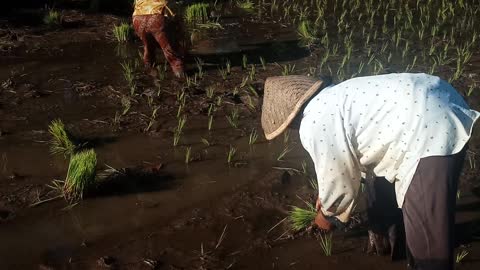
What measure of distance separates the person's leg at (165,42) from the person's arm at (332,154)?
2875 millimetres

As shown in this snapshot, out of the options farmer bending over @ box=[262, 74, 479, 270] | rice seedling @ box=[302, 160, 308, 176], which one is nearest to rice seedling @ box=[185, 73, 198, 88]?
rice seedling @ box=[302, 160, 308, 176]

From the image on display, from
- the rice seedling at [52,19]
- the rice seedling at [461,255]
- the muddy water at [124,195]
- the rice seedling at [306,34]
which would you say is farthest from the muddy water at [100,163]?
the rice seedling at [306,34]

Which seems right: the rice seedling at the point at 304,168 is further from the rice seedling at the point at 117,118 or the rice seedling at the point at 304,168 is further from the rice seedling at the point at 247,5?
the rice seedling at the point at 247,5

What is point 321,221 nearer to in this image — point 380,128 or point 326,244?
point 326,244

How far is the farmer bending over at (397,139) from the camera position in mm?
2461

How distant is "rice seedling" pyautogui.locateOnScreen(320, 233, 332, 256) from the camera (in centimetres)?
332

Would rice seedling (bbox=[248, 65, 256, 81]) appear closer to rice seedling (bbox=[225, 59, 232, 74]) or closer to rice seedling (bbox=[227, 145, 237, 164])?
rice seedling (bbox=[225, 59, 232, 74])

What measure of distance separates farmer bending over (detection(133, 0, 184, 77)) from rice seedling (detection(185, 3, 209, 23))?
1.35m

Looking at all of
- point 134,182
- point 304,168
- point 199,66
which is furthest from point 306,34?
point 134,182

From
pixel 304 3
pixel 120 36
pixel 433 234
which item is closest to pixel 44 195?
pixel 433 234

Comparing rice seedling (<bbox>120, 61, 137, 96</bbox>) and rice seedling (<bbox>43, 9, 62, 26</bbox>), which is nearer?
rice seedling (<bbox>120, 61, 137, 96</bbox>)

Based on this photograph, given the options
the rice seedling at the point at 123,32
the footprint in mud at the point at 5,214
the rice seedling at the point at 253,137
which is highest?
the rice seedling at the point at 123,32

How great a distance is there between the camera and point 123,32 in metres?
6.18

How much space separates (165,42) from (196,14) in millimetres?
1533
